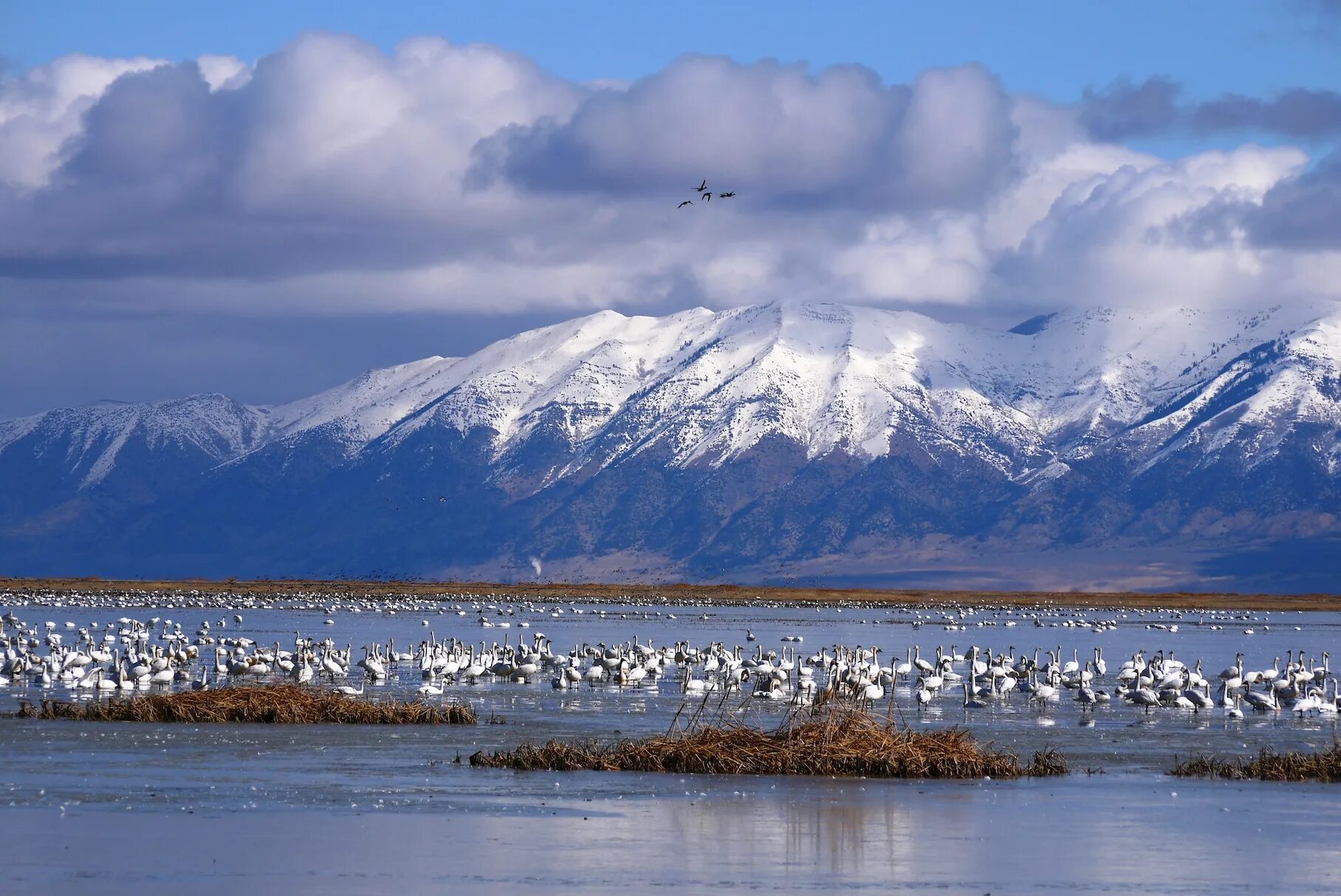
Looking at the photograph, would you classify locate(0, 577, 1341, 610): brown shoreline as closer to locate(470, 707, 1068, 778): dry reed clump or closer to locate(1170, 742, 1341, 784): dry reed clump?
locate(470, 707, 1068, 778): dry reed clump

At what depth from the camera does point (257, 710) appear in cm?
3741

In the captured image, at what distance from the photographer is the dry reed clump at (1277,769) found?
3131cm

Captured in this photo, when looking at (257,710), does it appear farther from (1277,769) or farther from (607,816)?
(1277,769)

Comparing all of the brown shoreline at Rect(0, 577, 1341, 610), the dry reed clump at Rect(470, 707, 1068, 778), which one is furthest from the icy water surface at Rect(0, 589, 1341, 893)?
the brown shoreline at Rect(0, 577, 1341, 610)

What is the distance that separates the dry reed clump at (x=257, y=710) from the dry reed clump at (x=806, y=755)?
22.1 ft

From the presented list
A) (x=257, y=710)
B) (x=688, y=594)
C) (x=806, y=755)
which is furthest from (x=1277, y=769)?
(x=688, y=594)

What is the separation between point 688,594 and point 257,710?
135 meters

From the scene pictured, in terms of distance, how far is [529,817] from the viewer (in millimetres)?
25797

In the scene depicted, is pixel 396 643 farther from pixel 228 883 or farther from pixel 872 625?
pixel 228 883

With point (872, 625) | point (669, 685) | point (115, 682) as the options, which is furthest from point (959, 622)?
point (115, 682)

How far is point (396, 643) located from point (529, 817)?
4991 cm

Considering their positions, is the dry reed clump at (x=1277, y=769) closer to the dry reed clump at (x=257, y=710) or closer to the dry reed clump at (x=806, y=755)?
the dry reed clump at (x=806, y=755)

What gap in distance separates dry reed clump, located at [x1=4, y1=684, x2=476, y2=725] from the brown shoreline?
104271 mm

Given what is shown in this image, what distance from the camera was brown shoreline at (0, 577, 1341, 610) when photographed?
155 meters
